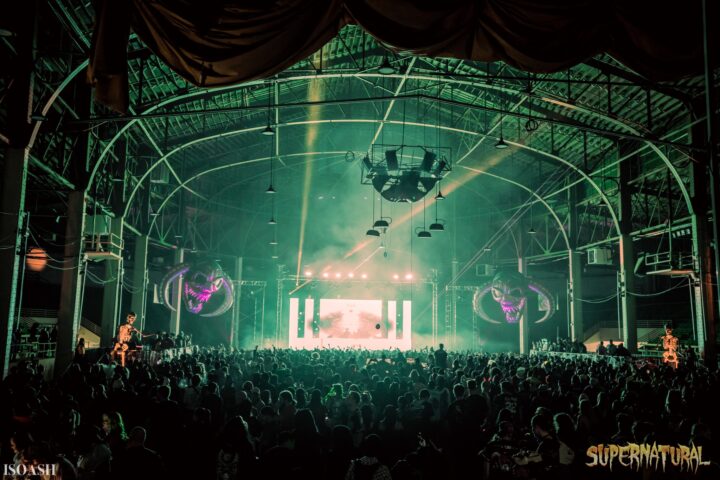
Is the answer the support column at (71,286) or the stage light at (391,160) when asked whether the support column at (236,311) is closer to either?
the support column at (71,286)

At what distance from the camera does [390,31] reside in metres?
4.18

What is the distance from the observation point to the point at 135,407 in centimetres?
746

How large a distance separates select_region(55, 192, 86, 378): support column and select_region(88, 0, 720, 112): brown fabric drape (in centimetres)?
1196

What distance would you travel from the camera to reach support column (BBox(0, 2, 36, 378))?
34.4 ft

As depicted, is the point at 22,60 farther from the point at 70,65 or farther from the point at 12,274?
the point at 12,274

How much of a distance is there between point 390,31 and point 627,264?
65.8ft

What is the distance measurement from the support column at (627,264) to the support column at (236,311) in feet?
61.0

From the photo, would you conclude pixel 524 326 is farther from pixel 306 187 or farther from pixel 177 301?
pixel 177 301

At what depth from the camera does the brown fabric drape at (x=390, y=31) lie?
409 cm

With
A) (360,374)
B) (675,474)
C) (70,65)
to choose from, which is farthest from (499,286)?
(675,474)

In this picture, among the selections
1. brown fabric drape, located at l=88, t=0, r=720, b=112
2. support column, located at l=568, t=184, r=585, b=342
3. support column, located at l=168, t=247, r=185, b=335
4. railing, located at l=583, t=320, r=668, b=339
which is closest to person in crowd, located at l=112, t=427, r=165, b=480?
brown fabric drape, located at l=88, t=0, r=720, b=112

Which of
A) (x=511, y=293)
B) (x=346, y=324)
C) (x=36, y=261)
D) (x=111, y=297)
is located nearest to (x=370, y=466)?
(x=111, y=297)

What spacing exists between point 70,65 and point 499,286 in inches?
646

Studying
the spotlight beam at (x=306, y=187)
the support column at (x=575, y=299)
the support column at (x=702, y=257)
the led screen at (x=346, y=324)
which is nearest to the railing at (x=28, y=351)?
the spotlight beam at (x=306, y=187)
